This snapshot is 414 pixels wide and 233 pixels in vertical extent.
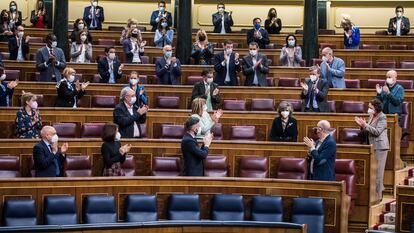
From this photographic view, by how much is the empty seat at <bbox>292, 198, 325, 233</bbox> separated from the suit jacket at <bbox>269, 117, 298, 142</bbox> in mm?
1935

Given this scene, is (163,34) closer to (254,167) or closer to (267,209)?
(254,167)

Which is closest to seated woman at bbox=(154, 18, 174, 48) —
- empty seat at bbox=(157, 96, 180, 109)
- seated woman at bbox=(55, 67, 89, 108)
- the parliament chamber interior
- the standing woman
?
the parliament chamber interior

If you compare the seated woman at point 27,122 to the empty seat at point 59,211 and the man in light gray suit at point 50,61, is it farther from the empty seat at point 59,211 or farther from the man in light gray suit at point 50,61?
the man in light gray suit at point 50,61

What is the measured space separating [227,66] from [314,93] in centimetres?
190

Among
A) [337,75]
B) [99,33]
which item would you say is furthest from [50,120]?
[99,33]

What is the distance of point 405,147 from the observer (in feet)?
48.9

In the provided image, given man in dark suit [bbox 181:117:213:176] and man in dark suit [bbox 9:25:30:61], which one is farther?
man in dark suit [bbox 9:25:30:61]

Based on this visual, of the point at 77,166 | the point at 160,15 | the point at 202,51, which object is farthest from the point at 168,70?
the point at 160,15

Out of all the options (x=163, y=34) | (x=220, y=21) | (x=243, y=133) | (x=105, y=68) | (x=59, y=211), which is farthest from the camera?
(x=220, y=21)

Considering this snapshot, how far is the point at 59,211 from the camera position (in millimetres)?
11000

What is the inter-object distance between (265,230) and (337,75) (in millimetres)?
5501

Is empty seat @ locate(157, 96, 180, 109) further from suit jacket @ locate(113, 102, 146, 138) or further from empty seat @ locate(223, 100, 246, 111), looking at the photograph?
suit jacket @ locate(113, 102, 146, 138)

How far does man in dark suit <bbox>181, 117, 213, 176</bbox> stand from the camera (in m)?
11.8

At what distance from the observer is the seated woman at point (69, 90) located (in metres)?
14.4
